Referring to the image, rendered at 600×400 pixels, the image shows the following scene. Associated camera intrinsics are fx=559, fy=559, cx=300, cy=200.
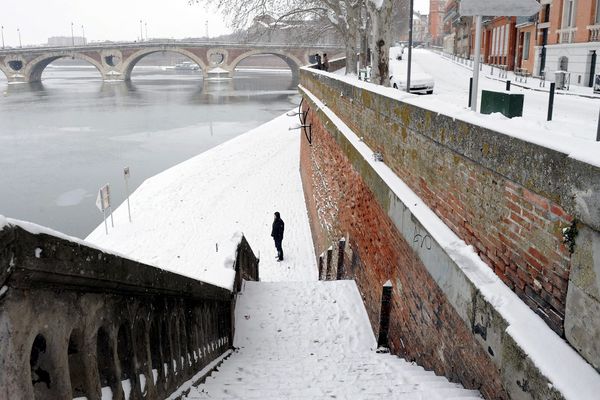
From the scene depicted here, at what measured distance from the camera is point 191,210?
19.9 metres

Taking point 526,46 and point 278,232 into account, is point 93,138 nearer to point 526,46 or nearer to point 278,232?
point 278,232

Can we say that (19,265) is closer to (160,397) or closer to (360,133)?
(160,397)

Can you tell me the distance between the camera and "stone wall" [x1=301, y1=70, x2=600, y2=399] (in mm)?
2879

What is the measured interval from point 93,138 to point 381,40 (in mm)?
22635

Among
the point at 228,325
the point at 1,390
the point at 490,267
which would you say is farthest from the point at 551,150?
the point at 228,325

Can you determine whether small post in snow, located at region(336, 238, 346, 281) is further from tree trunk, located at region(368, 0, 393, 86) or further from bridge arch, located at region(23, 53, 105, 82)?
bridge arch, located at region(23, 53, 105, 82)

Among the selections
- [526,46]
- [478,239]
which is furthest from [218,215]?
[526,46]

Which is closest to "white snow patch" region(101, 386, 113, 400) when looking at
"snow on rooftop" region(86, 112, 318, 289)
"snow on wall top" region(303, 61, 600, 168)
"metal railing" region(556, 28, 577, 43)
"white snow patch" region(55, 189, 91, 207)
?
"snow on wall top" region(303, 61, 600, 168)

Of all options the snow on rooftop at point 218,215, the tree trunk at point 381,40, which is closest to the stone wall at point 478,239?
the snow on rooftop at point 218,215

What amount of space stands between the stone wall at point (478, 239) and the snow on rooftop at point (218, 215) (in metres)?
2.85

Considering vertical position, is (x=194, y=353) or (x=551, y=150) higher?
(x=551, y=150)

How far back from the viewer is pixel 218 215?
18.9 meters

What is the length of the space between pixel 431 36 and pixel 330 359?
114 metres

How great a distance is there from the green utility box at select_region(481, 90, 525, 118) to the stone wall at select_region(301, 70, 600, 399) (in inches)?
54.6
